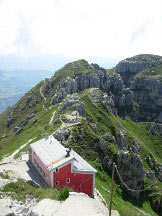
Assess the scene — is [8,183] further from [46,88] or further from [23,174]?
[46,88]

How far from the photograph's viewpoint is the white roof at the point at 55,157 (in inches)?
1532

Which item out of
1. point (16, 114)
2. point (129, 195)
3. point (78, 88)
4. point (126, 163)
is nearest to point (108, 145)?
point (126, 163)

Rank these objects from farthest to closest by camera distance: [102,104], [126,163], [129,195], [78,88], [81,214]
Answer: [78,88], [102,104], [126,163], [129,195], [81,214]

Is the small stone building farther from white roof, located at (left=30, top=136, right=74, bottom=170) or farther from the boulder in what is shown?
the boulder

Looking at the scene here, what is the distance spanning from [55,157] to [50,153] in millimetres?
2258

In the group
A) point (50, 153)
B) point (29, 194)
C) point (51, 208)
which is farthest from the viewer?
point (50, 153)

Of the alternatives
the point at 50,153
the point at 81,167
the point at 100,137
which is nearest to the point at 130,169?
the point at 100,137

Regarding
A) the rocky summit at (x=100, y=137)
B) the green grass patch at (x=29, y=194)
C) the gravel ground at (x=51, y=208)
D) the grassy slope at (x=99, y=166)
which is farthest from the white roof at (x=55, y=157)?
the gravel ground at (x=51, y=208)

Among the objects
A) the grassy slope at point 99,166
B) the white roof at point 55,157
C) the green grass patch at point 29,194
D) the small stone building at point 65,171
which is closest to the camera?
the green grass patch at point 29,194

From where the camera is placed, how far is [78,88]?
144500mm

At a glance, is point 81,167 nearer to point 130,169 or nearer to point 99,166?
point 99,166

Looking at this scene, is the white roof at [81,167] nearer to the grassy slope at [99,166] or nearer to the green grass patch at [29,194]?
the grassy slope at [99,166]

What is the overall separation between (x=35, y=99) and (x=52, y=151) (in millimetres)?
111953

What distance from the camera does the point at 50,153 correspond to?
139 ft
